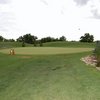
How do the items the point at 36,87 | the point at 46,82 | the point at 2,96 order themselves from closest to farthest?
the point at 2,96, the point at 36,87, the point at 46,82

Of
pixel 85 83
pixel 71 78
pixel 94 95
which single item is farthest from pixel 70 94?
pixel 71 78

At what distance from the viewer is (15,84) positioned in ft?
51.9

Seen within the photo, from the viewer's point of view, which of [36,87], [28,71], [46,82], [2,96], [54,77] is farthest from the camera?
[28,71]

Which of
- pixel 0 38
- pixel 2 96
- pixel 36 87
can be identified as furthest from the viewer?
pixel 0 38

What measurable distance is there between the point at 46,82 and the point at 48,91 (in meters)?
2.03

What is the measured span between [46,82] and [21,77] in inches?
106

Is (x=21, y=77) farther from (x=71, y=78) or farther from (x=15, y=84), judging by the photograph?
(x=71, y=78)

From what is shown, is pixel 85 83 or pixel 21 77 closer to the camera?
pixel 85 83

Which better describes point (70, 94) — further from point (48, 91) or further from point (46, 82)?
point (46, 82)

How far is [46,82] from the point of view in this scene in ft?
51.8

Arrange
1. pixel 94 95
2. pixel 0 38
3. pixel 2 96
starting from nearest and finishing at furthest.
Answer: pixel 94 95 → pixel 2 96 → pixel 0 38

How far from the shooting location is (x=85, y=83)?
14.9 metres

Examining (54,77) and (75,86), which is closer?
(75,86)

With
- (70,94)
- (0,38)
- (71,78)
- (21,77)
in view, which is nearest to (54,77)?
(71,78)
